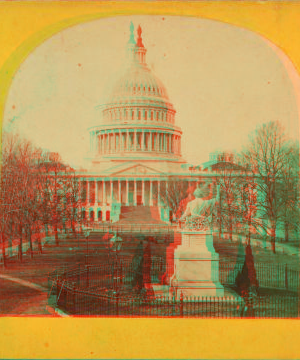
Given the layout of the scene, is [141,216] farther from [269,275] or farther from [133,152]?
[269,275]

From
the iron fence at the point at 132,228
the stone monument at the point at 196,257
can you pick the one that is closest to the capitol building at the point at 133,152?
the iron fence at the point at 132,228

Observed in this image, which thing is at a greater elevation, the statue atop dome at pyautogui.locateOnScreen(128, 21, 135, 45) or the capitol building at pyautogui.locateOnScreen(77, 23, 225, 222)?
the statue atop dome at pyautogui.locateOnScreen(128, 21, 135, 45)

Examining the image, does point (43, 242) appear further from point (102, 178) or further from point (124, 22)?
point (124, 22)

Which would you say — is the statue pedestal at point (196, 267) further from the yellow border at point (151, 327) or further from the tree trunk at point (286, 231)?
the tree trunk at point (286, 231)

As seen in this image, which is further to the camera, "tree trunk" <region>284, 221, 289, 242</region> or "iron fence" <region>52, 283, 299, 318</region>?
"tree trunk" <region>284, 221, 289, 242</region>

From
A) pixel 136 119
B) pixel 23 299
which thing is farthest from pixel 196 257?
pixel 136 119

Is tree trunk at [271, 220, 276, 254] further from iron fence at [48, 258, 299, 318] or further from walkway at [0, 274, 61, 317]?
walkway at [0, 274, 61, 317]

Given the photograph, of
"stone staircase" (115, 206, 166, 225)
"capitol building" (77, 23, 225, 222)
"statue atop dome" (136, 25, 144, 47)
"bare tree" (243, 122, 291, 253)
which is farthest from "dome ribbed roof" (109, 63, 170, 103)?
"stone staircase" (115, 206, 166, 225)
